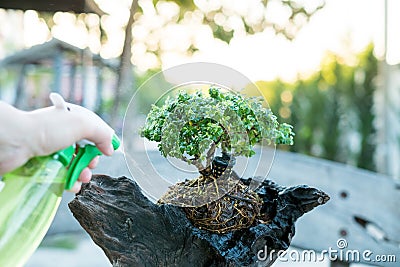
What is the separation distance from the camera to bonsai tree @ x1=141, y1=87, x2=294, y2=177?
616 mm

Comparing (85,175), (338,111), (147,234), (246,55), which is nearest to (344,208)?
(246,55)

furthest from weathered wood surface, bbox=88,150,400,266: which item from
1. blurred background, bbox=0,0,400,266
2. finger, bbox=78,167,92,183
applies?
finger, bbox=78,167,92,183

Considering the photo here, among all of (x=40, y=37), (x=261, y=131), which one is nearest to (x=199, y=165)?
(x=261, y=131)

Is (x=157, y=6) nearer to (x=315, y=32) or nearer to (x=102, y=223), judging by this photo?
(x=315, y=32)

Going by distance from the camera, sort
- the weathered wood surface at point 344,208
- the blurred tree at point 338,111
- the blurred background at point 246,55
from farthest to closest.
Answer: the blurred tree at point 338,111 → the blurred background at point 246,55 → the weathered wood surface at point 344,208

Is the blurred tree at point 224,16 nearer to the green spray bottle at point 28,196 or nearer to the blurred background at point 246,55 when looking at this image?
the blurred background at point 246,55

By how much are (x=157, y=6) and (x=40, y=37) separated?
0.36 meters

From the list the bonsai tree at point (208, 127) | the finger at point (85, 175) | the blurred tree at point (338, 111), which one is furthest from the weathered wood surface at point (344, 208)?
the blurred tree at point (338, 111)

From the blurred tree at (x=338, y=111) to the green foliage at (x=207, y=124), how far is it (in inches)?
62.4

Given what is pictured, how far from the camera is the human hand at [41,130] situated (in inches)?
16.8

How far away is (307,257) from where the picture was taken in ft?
3.61

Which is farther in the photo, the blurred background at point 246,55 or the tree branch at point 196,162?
the blurred background at point 246,55

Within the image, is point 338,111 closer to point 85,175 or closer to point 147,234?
point 147,234

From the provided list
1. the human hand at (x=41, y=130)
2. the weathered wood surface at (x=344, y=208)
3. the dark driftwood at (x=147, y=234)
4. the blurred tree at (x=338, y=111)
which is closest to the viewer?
the human hand at (x=41, y=130)
